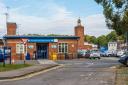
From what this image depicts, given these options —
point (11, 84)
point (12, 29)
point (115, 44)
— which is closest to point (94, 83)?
point (11, 84)

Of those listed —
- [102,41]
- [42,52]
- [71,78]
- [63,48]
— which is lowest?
[71,78]

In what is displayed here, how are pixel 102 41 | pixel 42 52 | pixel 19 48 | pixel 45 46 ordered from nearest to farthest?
pixel 19 48 < pixel 42 52 < pixel 45 46 < pixel 102 41

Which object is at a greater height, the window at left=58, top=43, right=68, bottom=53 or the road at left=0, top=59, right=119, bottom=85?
the window at left=58, top=43, right=68, bottom=53

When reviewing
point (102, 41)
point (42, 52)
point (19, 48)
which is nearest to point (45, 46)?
point (42, 52)

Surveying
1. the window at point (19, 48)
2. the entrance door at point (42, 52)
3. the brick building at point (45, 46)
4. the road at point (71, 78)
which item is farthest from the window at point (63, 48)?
the road at point (71, 78)

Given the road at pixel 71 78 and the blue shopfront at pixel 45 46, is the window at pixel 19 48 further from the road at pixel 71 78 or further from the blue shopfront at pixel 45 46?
the road at pixel 71 78

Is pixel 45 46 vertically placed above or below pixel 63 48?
above

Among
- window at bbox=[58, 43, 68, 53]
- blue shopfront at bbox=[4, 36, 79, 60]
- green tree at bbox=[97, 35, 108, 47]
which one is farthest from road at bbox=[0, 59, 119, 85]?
green tree at bbox=[97, 35, 108, 47]

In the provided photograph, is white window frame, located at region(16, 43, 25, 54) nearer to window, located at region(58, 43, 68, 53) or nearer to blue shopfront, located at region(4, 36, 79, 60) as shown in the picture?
blue shopfront, located at region(4, 36, 79, 60)

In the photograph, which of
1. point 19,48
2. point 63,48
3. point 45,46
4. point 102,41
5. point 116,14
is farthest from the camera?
point 102,41

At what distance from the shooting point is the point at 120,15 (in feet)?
82.2

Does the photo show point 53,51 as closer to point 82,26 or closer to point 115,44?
point 82,26

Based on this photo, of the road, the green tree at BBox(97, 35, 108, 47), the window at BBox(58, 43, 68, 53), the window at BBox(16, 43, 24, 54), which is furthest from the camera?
the green tree at BBox(97, 35, 108, 47)

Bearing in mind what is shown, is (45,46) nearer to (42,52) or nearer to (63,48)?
(42,52)
